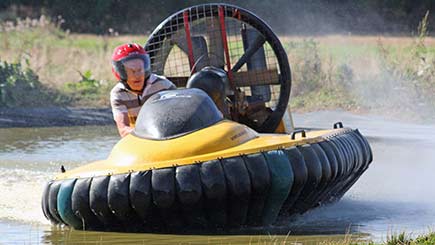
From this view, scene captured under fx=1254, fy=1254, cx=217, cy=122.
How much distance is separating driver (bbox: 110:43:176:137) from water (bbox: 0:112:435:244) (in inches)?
38.8

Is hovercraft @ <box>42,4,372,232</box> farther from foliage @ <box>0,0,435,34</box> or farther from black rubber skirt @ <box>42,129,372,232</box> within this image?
foliage @ <box>0,0,435,34</box>

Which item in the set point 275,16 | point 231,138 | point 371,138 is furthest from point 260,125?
point 275,16

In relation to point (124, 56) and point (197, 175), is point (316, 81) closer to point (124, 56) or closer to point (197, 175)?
point (124, 56)

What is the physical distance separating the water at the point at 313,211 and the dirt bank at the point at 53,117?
22.8 inches

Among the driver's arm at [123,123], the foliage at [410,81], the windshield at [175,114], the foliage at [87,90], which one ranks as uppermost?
the windshield at [175,114]

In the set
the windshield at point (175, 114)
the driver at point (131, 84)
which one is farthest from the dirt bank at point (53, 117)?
the windshield at point (175, 114)

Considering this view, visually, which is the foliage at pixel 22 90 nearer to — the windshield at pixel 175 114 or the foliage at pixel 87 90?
the foliage at pixel 87 90

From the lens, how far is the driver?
9820mm

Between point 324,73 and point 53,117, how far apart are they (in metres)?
4.80

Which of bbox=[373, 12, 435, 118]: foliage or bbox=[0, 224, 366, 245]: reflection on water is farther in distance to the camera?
bbox=[373, 12, 435, 118]: foliage

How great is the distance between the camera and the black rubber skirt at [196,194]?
26.9 ft

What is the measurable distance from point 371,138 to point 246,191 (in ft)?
21.3

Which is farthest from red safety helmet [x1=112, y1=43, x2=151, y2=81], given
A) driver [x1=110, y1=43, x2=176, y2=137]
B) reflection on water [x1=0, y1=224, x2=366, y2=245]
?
reflection on water [x1=0, y1=224, x2=366, y2=245]

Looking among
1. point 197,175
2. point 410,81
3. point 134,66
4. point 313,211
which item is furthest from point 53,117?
point 197,175
